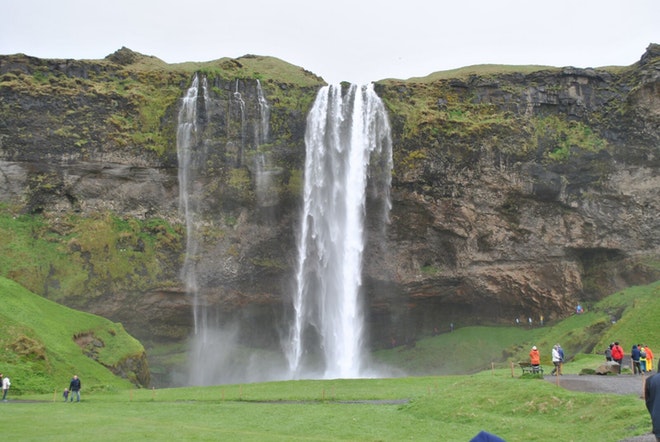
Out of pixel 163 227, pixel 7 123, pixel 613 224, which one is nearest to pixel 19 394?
pixel 163 227

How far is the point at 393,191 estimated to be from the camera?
56781 mm

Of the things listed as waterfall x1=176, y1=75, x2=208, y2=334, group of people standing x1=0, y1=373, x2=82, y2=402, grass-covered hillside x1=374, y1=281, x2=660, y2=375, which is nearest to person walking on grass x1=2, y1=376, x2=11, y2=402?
group of people standing x1=0, y1=373, x2=82, y2=402

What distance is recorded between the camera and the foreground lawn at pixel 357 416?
17734 millimetres

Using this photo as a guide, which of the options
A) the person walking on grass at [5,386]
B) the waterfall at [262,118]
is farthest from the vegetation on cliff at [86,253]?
the person walking on grass at [5,386]

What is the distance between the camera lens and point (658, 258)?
180ft

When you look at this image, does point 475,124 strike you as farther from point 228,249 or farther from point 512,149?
point 228,249

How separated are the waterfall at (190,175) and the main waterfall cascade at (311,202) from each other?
0.10 metres

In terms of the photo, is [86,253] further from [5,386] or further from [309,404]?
[309,404]

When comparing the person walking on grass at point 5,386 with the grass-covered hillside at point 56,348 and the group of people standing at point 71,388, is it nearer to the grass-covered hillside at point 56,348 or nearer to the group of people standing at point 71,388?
the group of people standing at point 71,388

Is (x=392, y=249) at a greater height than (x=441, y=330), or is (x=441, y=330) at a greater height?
(x=392, y=249)

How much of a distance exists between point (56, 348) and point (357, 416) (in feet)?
84.5

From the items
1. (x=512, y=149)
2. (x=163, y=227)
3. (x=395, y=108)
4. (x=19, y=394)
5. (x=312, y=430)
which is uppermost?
(x=395, y=108)

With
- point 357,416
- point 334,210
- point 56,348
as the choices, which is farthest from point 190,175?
point 357,416

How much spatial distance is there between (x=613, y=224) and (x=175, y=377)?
4274cm
